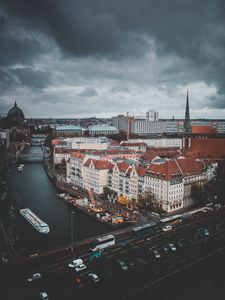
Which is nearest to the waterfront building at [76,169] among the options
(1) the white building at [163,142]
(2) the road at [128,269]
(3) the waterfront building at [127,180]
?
(3) the waterfront building at [127,180]

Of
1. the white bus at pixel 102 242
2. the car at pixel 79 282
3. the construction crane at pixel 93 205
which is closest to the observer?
the car at pixel 79 282

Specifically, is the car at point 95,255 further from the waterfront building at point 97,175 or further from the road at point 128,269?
the waterfront building at point 97,175

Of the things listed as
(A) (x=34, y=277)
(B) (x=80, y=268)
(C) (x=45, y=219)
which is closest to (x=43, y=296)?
(A) (x=34, y=277)

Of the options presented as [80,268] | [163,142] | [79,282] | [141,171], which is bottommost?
[79,282]

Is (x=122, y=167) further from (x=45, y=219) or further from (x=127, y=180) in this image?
(x=45, y=219)

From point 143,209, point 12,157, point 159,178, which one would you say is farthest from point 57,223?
point 12,157
